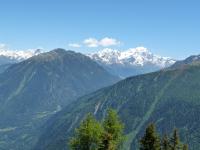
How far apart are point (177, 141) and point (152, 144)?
920cm

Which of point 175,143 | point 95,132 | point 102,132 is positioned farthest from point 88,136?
point 175,143

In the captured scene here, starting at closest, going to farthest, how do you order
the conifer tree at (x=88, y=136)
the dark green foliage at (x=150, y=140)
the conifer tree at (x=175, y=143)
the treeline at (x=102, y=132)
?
the dark green foliage at (x=150, y=140) → the treeline at (x=102, y=132) → the conifer tree at (x=175, y=143) → the conifer tree at (x=88, y=136)

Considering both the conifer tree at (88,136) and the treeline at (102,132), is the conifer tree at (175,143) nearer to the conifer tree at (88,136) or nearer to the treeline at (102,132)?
the treeline at (102,132)

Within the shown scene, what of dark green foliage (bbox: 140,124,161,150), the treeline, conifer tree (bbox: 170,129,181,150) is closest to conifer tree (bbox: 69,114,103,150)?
the treeline

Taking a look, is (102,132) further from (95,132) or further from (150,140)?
(150,140)

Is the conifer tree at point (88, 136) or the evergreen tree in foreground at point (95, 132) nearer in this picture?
the evergreen tree in foreground at point (95, 132)

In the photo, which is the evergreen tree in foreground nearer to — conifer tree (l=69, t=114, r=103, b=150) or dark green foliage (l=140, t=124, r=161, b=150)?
conifer tree (l=69, t=114, r=103, b=150)

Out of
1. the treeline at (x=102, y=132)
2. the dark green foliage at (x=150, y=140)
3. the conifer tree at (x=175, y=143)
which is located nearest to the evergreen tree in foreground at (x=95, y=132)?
the treeline at (x=102, y=132)

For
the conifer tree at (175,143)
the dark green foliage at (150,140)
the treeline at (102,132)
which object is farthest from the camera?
the conifer tree at (175,143)

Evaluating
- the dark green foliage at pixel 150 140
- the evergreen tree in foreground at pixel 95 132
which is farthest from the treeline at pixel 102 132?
the dark green foliage at pixel 150 140

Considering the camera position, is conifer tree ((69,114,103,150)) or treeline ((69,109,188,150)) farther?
conifer tree ((69,114,103,150))

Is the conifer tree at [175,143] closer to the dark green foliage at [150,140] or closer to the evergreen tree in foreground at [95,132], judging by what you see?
the evergreen tree in foreground at [95,132]

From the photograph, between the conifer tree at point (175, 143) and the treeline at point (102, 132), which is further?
the conifer tree at point (175, 143)

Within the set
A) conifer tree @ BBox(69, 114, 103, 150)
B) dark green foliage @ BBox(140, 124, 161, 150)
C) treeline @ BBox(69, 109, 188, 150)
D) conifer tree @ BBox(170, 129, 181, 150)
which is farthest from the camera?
conifer tree @ BBox(69, 114, 103, 150)
